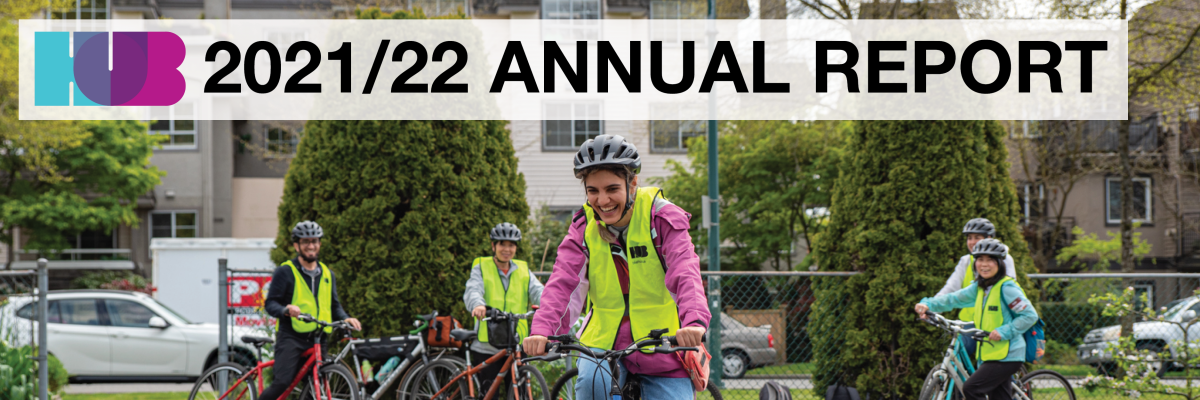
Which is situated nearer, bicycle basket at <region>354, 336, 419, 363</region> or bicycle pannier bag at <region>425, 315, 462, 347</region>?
bicycle basket at <region>354, 336, 419, 363</region>

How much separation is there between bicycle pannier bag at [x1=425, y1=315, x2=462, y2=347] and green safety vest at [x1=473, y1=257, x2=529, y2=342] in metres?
0.46

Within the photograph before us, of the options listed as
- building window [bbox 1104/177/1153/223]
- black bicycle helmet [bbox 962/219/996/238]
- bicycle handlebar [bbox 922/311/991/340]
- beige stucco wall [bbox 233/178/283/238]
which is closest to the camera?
bicycle handlebar [bbox 922/311/991/340]

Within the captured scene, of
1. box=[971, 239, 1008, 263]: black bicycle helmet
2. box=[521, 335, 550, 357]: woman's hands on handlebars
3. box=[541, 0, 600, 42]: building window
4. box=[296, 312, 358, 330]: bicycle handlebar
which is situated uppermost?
box=[541, 0, 600, 42]: building window

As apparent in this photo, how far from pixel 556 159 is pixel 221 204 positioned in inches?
505

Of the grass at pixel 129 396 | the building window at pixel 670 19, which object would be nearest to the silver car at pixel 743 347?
the grass at pixel 129 396

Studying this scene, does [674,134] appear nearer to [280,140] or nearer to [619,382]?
[280,140]

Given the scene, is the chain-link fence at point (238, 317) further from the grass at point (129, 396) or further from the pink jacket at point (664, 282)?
the pink jacket at point (664, 282)

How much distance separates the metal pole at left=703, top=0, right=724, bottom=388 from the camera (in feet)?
30.2

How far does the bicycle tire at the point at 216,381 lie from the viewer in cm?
799

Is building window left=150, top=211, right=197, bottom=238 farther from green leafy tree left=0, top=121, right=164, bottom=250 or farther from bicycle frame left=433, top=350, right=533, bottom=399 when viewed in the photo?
bicycle frame left=433, top=350, right=533, bottom=399

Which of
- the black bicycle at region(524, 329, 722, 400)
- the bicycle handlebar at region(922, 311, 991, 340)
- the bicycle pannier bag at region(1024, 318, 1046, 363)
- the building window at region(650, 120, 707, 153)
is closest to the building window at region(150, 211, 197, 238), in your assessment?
the building window at region(650, 120, 707, 153)

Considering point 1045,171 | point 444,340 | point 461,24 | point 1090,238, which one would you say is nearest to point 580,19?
point 1045,171

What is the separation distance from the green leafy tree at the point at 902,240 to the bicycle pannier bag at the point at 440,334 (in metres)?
3.55

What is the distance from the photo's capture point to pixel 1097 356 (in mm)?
9484
